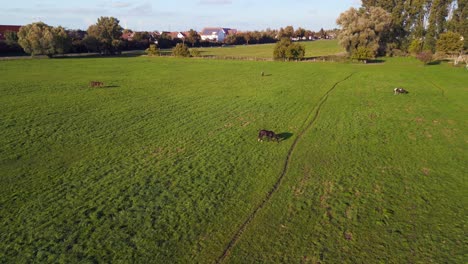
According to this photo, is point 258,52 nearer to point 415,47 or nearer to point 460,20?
point 415,47

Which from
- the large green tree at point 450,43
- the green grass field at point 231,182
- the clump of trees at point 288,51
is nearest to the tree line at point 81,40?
the clump of trees at point 288,51

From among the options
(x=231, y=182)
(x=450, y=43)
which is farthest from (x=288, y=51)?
(x=231, y=182)

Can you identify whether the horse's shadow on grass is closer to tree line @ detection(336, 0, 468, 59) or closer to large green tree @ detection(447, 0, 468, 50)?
tree line @ detection(336, 0, 468, 59)

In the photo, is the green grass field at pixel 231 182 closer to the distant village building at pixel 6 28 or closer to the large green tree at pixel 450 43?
the large green tree at pixel 450 43

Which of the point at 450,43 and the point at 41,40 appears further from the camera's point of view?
the point at 41,40

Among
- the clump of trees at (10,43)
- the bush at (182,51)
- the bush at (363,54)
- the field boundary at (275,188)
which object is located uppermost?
the clump of trees at (10,43)

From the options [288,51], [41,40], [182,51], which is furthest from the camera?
[182,51]

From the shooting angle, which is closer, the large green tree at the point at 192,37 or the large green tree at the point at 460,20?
the large green tree at the point at 460,20
